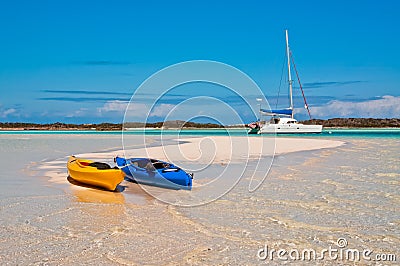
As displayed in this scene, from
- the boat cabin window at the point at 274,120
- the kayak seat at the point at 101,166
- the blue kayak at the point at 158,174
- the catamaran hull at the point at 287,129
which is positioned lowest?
the blue kayak at the point at 158,174

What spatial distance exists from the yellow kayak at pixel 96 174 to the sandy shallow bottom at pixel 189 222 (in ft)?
0.97

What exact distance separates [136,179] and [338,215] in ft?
22.0

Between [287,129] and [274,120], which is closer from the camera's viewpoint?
[287,129]

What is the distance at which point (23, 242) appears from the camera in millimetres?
6707

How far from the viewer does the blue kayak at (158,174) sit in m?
11.6

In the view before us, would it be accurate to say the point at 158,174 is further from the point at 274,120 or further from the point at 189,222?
the point at 274,120

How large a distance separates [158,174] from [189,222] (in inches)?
149

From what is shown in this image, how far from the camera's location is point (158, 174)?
11742mm

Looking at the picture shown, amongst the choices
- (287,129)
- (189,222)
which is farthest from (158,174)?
(287,129)

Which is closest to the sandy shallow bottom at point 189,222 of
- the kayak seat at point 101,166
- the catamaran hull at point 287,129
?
the kayak seat at point 101,166

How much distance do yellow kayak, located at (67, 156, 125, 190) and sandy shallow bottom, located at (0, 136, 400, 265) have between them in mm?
296

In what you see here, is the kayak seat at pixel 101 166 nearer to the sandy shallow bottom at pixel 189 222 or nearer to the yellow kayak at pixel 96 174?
the yellow kayak at pixel 96 174

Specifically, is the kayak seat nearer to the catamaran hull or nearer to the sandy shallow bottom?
the sandy shallow bottom

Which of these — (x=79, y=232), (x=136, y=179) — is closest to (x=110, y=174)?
(x=136, y=179)
